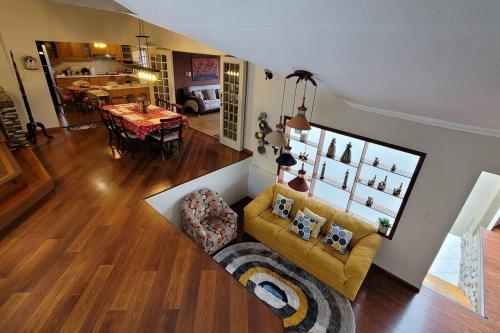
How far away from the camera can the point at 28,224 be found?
310 centimetres

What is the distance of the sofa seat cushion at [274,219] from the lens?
4211mm

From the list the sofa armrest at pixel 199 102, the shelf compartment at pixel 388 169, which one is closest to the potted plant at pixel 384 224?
the shelf compartment at pixel 388 169

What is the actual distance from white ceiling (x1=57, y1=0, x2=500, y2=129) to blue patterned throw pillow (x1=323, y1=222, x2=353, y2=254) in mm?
2329

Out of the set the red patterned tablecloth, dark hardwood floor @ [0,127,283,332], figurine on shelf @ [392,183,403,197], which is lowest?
dark hardwood floor @ [0,127,283,332]

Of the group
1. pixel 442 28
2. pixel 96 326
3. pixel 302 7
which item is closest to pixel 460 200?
pixel 442 28

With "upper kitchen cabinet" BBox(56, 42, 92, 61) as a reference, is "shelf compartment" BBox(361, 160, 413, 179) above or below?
below

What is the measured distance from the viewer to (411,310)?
10.9 feet

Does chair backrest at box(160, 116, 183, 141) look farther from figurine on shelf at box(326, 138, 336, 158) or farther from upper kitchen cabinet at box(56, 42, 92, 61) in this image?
upper kitchen cabinet at box(56, 42, 92, 61)

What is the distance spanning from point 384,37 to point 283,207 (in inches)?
141

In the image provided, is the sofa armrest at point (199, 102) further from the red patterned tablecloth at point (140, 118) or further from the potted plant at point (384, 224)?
the potted plant at point (384, 224)

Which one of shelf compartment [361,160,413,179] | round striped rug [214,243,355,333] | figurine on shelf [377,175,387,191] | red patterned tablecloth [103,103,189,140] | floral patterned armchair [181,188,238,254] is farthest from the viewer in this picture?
red patterned tablecloth [103,103,189,140]

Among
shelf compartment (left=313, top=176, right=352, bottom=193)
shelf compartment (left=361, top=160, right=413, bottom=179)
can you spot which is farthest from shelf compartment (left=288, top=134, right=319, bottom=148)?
shelf compartment (left=361, top=160, right=413, bottom=179)

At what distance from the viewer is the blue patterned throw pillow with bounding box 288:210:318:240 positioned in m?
3.84

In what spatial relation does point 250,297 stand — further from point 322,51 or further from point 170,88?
point 170,88
